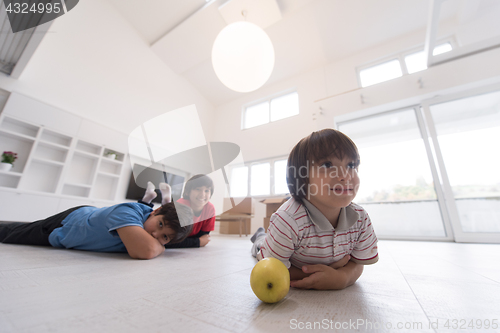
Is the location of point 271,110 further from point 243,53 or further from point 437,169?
point 437,169

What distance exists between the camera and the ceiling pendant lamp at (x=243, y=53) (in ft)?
6.95

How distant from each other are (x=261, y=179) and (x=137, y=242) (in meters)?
3.43

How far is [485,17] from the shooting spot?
2213 mm

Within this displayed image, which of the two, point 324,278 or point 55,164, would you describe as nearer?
point 324,278

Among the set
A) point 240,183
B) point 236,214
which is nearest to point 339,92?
point 240,183

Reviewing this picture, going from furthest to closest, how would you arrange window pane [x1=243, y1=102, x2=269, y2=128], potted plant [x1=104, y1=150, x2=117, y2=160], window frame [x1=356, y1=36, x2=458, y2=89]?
1. window pane [x1=243, y1=102, x2=269, y2=128]
2. potted plant [x1=104, y1=150, x2=117, y2=160]
3. window frame [x1=356, y1=36, x2=458, y2=89]

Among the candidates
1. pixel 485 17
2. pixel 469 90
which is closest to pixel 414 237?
pixel 469 90

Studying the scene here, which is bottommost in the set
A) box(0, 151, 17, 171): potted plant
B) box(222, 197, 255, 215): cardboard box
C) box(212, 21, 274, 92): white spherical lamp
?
box(222, 197, 255, 215): cardboard box

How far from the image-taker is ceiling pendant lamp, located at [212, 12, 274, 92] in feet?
6.95

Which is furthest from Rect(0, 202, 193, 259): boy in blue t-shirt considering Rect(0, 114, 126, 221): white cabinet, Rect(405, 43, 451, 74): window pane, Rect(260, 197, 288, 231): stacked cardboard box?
Rect(405, 43, 451, 74): window pane

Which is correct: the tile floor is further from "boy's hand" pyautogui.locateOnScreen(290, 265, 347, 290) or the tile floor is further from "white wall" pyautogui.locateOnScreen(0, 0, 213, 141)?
"white wall" pyautogui.locateOnScreen(0, 0, 213, 141)

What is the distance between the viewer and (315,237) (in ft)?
1.83

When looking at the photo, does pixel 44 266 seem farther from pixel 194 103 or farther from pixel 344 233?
pixel 194 103

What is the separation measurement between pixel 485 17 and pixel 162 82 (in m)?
4.95
